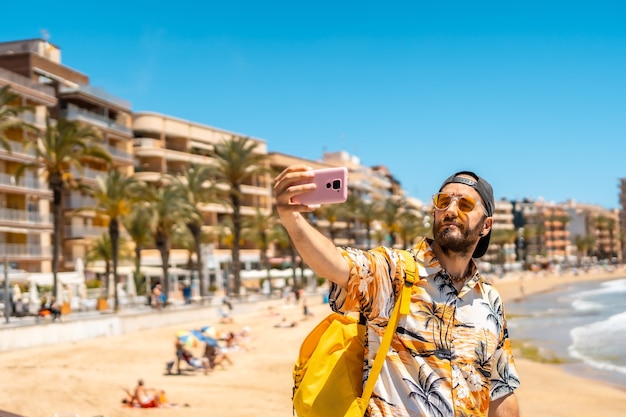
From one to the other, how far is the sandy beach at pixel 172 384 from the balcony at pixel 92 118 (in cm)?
2945

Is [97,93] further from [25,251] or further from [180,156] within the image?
[25,251]

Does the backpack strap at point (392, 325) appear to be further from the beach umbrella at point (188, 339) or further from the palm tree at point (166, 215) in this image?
the palm tree at point (166, 215)

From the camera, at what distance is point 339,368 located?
7.78 ft

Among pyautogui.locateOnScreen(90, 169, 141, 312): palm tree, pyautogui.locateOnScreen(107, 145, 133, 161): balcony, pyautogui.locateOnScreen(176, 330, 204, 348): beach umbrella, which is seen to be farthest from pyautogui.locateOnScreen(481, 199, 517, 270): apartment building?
pyautogui.locateOnScreen(176, 330, 204, 348): beach umbrella

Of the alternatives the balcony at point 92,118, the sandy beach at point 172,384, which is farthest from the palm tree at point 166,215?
the balcony at point 92,118

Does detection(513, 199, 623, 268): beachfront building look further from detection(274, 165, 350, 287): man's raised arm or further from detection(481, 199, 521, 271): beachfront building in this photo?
detection(274, 165, 350, 287): man's raised arm

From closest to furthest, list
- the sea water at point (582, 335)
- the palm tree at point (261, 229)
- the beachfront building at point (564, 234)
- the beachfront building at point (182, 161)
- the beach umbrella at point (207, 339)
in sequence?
the beach umbrella at point (207, 339) → the sea water at point (582, 335) → the palm tree at point (261, 229) → the beachfront building at point (182, 161) → the beachfront building at point (564, 234)

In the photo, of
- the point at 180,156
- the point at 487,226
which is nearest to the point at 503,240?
the point at 180,156

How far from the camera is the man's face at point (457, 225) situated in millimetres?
2496

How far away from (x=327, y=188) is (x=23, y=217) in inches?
1783

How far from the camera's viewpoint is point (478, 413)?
250cm

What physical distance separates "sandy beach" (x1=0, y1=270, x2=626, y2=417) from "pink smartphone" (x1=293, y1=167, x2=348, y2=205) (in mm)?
7646

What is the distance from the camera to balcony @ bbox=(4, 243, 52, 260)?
4175 cm

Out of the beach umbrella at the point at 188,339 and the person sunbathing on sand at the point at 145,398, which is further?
the beach umbrella at the point at 188,339
